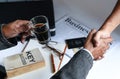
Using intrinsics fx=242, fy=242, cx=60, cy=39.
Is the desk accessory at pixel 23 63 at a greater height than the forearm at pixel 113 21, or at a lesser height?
lesser

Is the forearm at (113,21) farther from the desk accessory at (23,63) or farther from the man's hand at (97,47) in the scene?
the desk accessory at (23,63)

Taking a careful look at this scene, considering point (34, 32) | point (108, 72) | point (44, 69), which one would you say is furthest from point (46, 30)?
point (108, 72)

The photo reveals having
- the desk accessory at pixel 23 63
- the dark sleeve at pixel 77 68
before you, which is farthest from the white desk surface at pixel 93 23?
the dark sleeve at pixel 77 68

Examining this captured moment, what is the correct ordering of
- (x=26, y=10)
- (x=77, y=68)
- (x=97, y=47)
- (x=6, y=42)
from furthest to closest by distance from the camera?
(x=26, y=10) < (x=6, y=42) < (x=97, y=47) < (x=77, y=68)

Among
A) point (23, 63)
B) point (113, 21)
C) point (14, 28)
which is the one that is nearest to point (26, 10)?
point (14, 28)

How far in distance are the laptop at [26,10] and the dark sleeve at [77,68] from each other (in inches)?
15.5

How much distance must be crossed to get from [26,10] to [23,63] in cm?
32

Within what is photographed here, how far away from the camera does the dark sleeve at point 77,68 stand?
2.80 feet

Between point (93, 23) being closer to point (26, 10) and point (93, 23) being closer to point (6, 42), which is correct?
point (26, 10)

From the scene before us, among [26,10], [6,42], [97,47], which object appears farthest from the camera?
[26,10]

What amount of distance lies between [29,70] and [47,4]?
1.19 feet

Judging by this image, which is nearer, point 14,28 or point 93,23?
point 14,28

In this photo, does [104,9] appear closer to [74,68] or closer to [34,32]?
[34,32]

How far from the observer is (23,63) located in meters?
1.13
